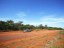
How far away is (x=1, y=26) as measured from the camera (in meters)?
35.5

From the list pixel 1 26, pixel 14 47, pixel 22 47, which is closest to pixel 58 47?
pixel 22 47

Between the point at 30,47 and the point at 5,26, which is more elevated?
the point at 5,26

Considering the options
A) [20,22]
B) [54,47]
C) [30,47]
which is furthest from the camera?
[20,22]

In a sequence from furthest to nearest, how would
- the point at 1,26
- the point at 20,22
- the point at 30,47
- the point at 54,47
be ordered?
the point at 20,22 < the point at 1,26 < the point at 30,47 < the point at 54,47

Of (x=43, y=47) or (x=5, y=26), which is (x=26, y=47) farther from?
(x=5, y=26)

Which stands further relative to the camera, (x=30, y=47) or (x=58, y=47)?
(x=30, y=47)

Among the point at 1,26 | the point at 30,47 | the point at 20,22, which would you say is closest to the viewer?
the point at 30,47

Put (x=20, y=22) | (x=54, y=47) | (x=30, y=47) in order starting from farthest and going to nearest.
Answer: (x=20, y=22) → (x=30, y=47) → (x=54, y=47)

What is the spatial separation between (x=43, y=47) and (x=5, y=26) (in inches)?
1145

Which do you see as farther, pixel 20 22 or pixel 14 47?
pixel 20 22

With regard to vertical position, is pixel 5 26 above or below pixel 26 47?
above

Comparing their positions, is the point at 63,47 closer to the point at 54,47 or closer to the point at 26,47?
the point at 54,47

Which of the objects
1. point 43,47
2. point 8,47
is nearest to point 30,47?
point 43,47

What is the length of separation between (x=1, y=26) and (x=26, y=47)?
26.5 metres
